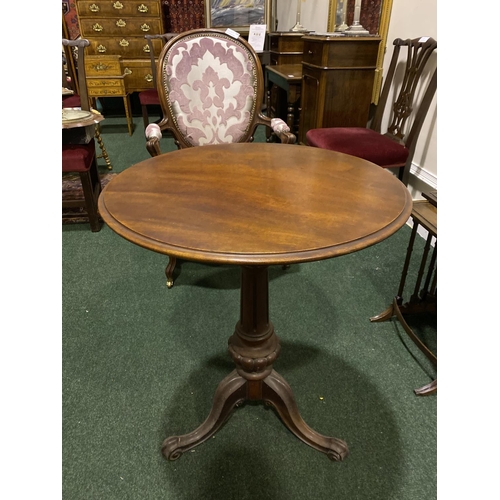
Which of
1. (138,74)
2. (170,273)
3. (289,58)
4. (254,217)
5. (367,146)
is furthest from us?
(138,74)

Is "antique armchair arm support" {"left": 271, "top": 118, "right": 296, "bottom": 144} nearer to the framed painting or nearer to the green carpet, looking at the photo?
the green carpet

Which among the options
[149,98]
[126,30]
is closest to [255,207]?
[149,98]

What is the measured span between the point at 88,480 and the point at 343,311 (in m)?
1.23

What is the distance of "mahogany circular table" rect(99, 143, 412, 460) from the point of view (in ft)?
2.42

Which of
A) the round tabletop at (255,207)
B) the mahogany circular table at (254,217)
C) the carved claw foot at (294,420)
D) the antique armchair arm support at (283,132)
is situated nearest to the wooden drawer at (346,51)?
the antique armchair arm support at (283,132)

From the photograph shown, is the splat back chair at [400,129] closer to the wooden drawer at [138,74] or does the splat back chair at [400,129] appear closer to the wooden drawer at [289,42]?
the wooden drawer at [289,42]

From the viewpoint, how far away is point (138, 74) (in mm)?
4832

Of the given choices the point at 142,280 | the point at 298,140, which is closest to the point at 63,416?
the point at 142,280

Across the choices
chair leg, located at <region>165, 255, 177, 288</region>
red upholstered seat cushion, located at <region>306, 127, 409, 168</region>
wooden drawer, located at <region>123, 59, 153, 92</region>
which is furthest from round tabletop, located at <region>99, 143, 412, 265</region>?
wooden drawer, located at <region>123, 59, 153, 92</region>

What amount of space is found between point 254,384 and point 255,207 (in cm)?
63

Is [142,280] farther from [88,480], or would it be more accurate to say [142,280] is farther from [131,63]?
[131,63]

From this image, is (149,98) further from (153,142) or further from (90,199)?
(153,142)

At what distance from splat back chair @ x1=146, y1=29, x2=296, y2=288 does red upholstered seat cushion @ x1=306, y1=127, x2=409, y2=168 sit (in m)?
0.50

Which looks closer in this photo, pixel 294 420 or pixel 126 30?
pixel 294 420
